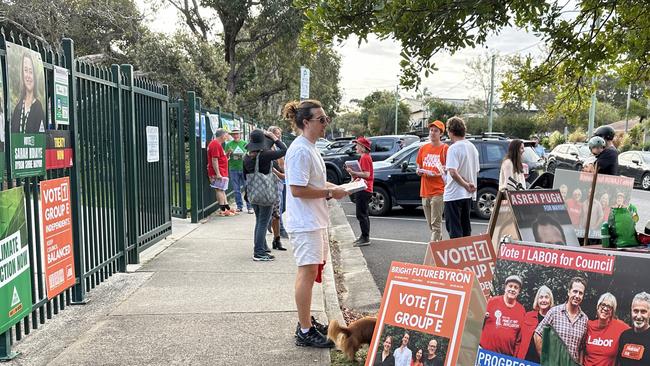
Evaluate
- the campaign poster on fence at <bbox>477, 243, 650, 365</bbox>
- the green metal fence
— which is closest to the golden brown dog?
the campaign poster on fence at <bbox>477, 243, 650, 365</bbox>

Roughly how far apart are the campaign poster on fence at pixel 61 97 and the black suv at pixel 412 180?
7828 millimetres

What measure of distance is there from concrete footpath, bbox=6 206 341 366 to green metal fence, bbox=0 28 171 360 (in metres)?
0.23

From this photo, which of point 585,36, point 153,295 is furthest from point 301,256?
point 585,36

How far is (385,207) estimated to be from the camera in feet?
38.9

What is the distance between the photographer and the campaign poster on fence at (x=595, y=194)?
5.50 meters

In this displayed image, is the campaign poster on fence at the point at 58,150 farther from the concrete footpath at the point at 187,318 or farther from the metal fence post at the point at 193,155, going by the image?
the metal fence post at the point at 193,155

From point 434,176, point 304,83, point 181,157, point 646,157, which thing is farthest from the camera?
point 646,157

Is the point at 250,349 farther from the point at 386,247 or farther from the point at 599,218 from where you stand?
the point at 386,247

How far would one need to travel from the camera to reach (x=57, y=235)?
4.45 m

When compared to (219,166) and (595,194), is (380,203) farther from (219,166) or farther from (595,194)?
(595,194)

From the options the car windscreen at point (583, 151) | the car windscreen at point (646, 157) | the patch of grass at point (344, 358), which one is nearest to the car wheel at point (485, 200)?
the patch of grass at point (344, 358)

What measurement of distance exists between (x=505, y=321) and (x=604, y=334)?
456mm

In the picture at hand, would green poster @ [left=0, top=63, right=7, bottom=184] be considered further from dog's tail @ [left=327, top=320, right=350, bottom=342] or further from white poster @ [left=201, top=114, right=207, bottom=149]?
white poster @ [left=201, top=114, right=207, bottom=149]

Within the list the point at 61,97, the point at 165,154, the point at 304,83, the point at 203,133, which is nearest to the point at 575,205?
the point at 61,97
